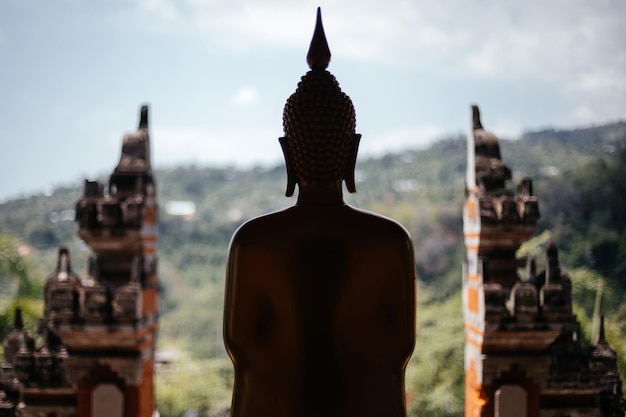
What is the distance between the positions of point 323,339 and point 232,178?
58.1m

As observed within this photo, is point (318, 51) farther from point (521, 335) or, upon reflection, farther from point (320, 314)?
point (521, 335)

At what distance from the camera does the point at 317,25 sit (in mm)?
3418

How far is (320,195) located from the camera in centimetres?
336

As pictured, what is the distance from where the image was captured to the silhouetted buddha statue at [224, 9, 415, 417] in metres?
3.08

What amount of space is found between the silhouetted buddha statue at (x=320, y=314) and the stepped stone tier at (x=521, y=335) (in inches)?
124

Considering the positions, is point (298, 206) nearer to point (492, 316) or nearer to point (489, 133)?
point (492, 316)

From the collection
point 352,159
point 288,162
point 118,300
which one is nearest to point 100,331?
point 118,300

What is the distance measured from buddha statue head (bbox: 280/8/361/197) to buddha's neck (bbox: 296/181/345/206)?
0.06ft

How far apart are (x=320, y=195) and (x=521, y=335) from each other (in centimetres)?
342

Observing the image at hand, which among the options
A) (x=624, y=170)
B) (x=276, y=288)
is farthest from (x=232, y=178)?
(x=276, y=288)

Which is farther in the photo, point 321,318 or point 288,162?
point 288,162

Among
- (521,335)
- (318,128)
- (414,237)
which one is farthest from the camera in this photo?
(414,237)

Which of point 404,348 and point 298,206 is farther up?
point 298,206

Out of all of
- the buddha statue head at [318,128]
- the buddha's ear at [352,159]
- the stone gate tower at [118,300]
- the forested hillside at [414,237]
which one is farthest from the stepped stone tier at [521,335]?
the forested hillside at [414,237]
